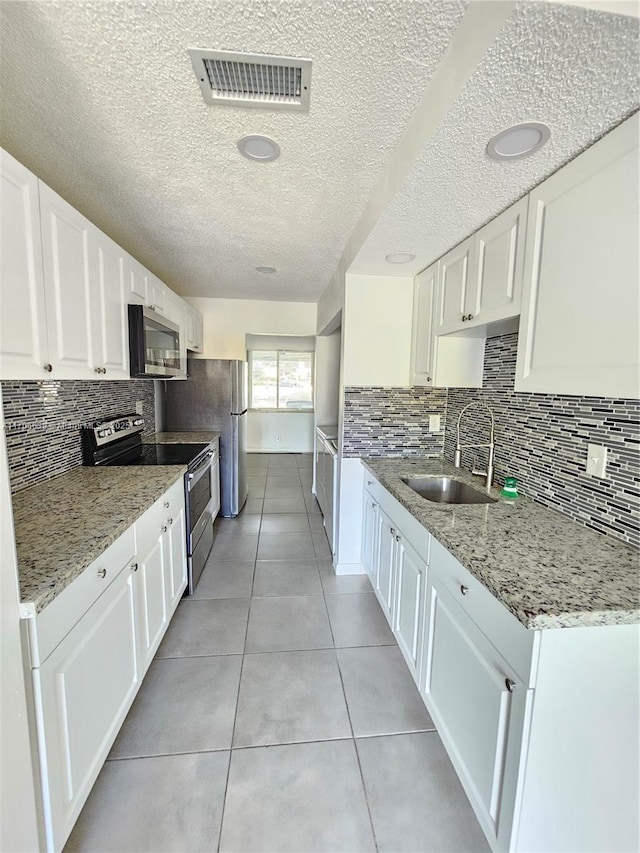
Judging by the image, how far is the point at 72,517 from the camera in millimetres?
1419

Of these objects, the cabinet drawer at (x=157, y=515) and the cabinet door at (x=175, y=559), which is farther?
the cabinet door at (x=175, y=559)

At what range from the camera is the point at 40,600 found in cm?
91

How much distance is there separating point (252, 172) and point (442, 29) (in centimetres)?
93

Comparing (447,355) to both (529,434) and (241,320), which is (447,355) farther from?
(241,320)

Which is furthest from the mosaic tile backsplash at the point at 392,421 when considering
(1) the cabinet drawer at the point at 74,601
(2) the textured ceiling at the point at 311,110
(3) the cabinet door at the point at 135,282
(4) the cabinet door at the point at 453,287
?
(1) the cabinet drawer at the point at 74,601

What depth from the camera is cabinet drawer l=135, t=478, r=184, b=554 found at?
162 centimetres

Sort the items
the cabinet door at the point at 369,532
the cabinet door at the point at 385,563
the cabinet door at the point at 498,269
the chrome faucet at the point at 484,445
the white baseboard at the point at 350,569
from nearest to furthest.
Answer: the cabinet door at the point at 498,269 < the chrome faucet at the point at 484,445 < the cabinet door at the point at 385,563 < the cabinet door at the point at 369,532 < the white baseboard at the point at 350,569

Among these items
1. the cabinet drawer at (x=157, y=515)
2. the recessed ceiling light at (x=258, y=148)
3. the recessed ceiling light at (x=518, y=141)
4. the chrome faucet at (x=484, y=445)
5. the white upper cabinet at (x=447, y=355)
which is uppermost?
the recessed ceiling light at (x=258, y=148)

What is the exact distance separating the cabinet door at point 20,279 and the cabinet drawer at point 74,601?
0.70m

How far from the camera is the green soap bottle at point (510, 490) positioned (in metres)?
1.76

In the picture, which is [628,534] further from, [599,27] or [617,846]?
[599,27]

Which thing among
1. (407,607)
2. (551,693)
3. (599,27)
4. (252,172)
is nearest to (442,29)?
(599,27)

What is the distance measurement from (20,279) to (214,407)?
249cm

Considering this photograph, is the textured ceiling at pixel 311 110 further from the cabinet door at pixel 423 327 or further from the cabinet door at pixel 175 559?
the cabinet door at pixel 175 559
